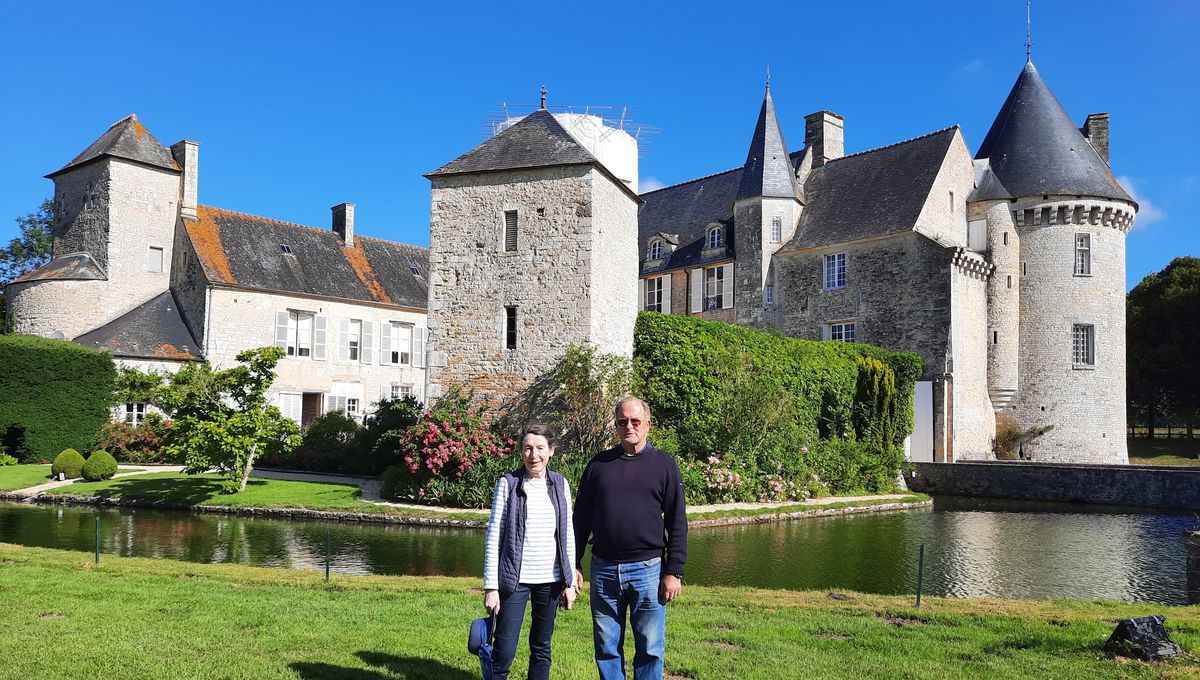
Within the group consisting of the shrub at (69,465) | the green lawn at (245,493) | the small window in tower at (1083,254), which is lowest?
the green lawn at (245,493)

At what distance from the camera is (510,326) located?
57.7 feet

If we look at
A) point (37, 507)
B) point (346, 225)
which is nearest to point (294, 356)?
point (346, 225)

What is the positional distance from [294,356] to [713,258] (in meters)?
15.1

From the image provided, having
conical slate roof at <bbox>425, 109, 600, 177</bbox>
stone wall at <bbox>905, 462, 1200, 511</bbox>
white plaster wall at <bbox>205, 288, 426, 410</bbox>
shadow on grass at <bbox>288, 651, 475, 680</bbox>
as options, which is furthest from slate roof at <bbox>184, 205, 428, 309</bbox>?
shadow on grass at <bbox>288, 651, 475, 680</bbox>

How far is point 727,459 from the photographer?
59.2 ft

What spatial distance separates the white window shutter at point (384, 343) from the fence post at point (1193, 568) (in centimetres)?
2744

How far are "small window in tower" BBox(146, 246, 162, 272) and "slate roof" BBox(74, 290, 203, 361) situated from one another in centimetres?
105

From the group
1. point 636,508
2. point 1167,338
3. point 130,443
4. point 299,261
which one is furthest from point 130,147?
point 1167,338

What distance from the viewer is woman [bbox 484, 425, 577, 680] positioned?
4445mm

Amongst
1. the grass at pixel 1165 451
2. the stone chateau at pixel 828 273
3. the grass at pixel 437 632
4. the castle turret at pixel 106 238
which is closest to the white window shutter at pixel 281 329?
the stone chateau at pixel 828 273

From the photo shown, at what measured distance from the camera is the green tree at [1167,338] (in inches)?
1513

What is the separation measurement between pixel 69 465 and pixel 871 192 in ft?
81.0

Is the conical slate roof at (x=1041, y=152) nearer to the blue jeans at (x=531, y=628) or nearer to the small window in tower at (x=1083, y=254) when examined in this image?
the small window in tower at (x=1083, y=254)

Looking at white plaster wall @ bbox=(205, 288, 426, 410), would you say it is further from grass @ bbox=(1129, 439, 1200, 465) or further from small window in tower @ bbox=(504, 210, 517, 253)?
grass @ bbox=(1129, 439, 1200, 465)
